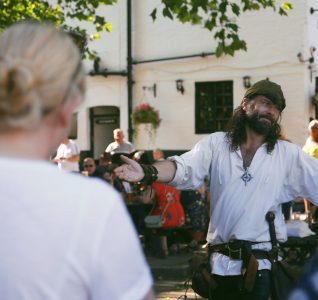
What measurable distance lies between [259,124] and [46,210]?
2.84 metres

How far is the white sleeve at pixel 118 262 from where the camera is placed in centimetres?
165

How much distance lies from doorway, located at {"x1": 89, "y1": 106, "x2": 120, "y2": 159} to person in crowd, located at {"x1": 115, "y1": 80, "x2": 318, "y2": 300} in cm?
1804

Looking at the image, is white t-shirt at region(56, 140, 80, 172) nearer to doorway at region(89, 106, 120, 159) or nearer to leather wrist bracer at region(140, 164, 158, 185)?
doorway at region(89, 106, 120, 159)

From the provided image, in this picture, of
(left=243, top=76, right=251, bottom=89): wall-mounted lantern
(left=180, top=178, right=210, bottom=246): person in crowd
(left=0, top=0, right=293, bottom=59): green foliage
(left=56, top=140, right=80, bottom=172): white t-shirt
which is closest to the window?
(left=243, top=76, right=251, bottom=89): wall-mounted lantern

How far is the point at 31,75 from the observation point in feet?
5.39

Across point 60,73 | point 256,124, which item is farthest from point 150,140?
point 60,73

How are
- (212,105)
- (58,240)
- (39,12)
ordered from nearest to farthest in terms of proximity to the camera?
1. (58,240)
2. (39,12)
3. (212,105)

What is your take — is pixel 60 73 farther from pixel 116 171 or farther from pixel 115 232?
pixel 116 171

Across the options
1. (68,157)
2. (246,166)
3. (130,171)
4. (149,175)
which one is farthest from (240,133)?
(68,157)

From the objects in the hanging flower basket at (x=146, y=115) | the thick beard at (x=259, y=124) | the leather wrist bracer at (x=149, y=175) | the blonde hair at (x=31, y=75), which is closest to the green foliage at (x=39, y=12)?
the thick beard at (x=259, y=124)

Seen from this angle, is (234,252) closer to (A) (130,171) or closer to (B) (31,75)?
(A) (130,171)

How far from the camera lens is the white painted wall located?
19.4 meters

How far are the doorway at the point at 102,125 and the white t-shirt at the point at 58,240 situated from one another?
68.0 ft

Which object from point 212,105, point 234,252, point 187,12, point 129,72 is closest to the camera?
point 234,252
